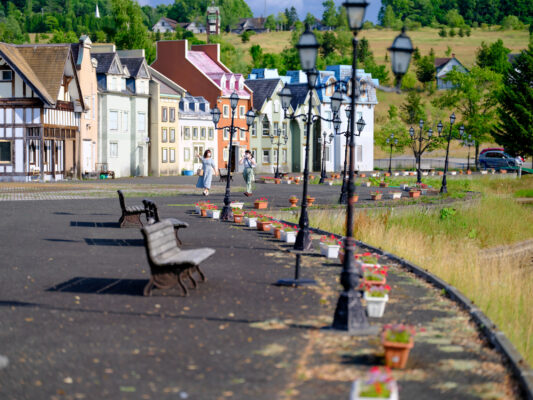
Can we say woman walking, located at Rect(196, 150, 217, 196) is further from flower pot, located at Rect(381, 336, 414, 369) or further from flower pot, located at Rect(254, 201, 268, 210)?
flower pot, located at Rect(381, 336, 414, 369)

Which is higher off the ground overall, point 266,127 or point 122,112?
point 122,112

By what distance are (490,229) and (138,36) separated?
65559mm

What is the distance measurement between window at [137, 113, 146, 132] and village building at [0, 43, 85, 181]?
12.0 metres

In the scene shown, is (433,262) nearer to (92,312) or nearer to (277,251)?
(277,251)

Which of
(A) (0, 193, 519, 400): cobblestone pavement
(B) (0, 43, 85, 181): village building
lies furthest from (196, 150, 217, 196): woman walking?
(B) (0, 43, 85, 181): village building

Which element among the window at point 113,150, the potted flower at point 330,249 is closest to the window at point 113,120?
the window at point 113,150

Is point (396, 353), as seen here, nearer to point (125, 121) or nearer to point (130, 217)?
point (130, 217)

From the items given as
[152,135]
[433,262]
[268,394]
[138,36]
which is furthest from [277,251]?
[138,36]

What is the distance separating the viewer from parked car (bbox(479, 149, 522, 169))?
80506mm

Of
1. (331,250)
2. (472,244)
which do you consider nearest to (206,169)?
(472,244)

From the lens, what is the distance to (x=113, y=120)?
206 feet

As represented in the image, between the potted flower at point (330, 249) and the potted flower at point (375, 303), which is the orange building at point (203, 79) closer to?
the potted flower at point (330, 249)

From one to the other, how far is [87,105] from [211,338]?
5034cm

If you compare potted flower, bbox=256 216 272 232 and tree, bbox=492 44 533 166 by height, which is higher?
tree, bbox=492 44 533 166
